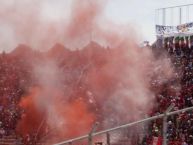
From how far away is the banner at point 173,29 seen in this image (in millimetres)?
23028

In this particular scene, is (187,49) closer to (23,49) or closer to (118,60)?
(118,60)

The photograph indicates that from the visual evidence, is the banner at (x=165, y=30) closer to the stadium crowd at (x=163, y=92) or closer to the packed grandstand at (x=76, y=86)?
the packed grandstand at (x=76, y=86)

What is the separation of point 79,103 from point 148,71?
11.1 feet

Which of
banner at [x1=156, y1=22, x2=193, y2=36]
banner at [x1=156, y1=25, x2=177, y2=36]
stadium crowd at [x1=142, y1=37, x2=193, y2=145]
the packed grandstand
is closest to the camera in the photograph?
stadium crowd at [x1=142, y1=37, x2=193, y2=145]

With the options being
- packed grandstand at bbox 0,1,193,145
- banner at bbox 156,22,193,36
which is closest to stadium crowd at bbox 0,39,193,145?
packed grandstand at bbox 0,1,193,145

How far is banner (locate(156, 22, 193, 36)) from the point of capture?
2303 cm

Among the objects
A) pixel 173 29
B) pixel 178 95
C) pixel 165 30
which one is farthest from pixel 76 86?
pixel 178 95

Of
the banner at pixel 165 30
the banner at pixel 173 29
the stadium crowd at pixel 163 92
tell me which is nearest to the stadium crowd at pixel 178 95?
the stadium crowd at pixel 163 92

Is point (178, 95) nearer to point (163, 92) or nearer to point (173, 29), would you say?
point (163, 92)

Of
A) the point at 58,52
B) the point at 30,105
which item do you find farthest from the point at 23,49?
the point at 30,105

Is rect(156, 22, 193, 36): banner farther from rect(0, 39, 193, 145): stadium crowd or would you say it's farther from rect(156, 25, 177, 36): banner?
rect(0, 39, 193, 145): stadium crowd

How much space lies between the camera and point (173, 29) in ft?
78.1

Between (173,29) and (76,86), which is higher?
(173,29)

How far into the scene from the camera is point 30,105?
22438mm
